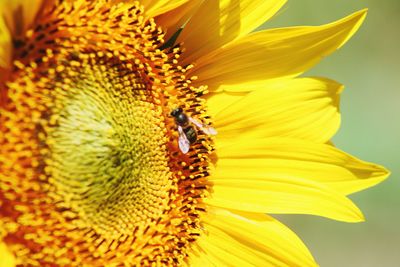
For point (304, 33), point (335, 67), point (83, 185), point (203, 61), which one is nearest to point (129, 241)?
point (83, 185)

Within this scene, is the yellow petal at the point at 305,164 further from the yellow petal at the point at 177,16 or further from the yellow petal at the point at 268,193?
the yellow petal at the point at 177,16

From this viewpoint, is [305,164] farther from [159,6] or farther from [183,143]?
[159,6]

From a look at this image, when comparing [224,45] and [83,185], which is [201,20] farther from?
[83,185]

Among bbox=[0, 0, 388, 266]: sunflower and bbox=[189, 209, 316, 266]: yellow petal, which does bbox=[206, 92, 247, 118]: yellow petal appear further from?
bbox=[189, 209, 316, 266]: yellow petal

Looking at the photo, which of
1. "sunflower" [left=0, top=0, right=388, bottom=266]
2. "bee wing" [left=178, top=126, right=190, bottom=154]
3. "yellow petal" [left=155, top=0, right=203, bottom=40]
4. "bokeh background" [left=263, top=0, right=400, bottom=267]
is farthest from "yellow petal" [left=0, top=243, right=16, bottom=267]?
"bokeh background" [left=263, top=0, right=400, bottom=267]

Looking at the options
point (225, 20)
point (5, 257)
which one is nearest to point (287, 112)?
point (225, 20)

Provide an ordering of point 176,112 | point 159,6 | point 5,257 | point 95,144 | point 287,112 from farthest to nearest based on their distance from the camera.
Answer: point 287,112
point 176,112
point 159,6
point 95,144
point 5,257
